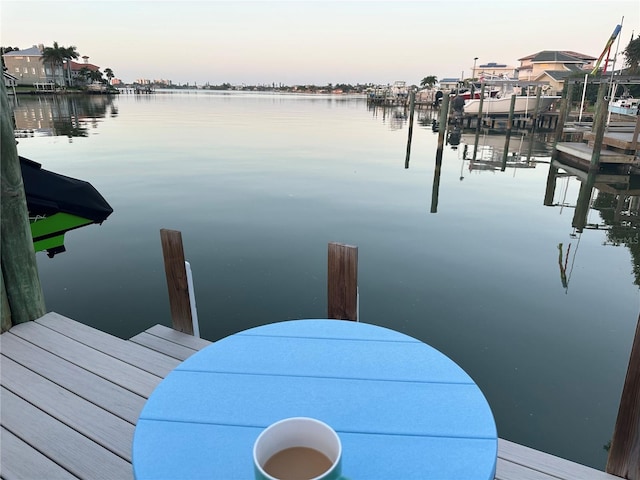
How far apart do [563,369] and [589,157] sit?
1415cm

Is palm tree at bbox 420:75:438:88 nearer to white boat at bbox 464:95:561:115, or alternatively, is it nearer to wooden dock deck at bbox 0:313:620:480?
white boat at bbox 464:95:561:115

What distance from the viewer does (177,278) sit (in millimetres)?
3641

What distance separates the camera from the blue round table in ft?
4.15

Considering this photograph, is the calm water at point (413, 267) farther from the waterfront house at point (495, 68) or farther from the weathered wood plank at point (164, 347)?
the waterfront house at point (495, 68)

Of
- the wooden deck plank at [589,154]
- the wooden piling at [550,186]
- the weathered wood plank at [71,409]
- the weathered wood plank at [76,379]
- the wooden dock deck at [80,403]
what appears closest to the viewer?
the wooden dock deck at [80,403]

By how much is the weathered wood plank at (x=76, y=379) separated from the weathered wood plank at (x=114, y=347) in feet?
0.74

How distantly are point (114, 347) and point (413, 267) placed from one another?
5241 millimetres

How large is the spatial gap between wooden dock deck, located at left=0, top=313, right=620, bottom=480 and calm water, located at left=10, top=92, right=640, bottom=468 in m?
1.64

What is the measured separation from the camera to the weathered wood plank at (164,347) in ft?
11.1

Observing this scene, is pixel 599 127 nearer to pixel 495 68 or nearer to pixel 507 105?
pixel 507 105

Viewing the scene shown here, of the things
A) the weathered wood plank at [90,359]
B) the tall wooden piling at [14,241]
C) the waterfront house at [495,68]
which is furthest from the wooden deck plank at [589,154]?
the waterfront house at [495,68]

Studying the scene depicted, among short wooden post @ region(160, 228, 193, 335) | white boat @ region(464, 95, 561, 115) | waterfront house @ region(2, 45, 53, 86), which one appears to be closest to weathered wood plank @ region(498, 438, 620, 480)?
short wooden post @ region(160, 228, 193, 335)

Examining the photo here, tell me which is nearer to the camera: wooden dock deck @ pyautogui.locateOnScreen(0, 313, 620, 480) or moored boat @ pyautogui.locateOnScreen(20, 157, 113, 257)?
wooden dock deck @ pyautogui.locateOnScreen(0, 313, 620, 480)

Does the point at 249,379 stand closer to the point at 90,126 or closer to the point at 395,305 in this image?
the point at 395,305
